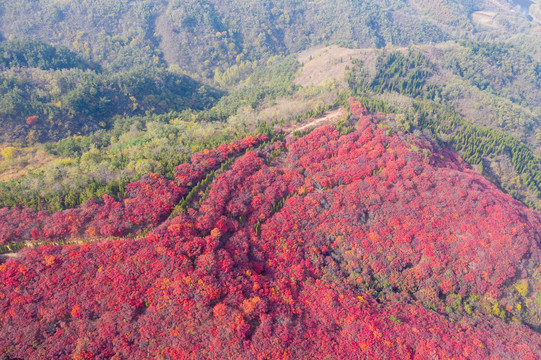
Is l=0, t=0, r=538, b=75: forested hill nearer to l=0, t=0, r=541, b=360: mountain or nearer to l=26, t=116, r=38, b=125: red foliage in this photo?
l=0, t=0, r=541, b=360: mountain

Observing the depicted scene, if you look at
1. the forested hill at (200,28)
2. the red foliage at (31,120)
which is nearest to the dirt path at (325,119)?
the red foliage at (31,120)

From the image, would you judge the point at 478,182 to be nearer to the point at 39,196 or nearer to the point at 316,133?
the point at 316,133

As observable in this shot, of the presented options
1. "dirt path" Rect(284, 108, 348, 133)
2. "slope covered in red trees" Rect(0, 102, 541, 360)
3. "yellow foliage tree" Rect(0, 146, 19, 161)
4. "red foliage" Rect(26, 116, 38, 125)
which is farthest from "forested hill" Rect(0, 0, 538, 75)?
"slope covered in red trees" Rect(0, 102, 541, 360)

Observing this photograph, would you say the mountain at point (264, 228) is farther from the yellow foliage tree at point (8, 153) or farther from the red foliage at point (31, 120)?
the red foliage at point (31, 120)

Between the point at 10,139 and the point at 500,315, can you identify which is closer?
the point at 500,315

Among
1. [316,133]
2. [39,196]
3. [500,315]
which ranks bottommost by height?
[500,315]

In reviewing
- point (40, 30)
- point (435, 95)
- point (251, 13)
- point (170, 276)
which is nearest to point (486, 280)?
point (170, 276)

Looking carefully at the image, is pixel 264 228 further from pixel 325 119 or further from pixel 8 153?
pixel 8 153

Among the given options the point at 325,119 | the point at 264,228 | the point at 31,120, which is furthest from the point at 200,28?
the point at 264,228
